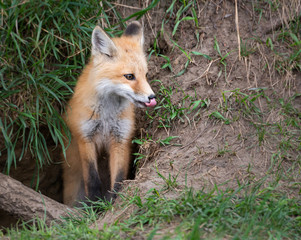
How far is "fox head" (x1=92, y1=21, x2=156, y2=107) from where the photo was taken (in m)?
3.89

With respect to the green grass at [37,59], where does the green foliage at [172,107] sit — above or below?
below

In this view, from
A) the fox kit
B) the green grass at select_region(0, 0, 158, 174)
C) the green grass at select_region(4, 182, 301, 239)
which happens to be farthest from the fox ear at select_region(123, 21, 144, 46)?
the green grass at select_region(4, 182, 301, 239)

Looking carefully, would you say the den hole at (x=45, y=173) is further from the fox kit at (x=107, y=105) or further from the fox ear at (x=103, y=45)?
the fox ear at (x=103, y=45)

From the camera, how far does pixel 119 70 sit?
4.00 metres

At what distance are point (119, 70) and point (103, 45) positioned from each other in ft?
1.14

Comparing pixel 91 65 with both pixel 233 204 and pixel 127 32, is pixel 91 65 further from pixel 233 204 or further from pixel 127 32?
pixel 233 204

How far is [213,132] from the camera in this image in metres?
4.23

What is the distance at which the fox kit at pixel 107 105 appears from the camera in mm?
4020

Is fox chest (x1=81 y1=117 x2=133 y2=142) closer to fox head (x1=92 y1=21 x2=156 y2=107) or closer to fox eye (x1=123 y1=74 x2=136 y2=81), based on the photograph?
fox head (x1=92 y1=21 x2=156 y2=107)

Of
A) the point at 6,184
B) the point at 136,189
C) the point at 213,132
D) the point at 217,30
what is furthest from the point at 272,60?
the point at 6,184

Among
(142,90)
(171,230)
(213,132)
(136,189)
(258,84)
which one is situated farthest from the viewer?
(258,84)

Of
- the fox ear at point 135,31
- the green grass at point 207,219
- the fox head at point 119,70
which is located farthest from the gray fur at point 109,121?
the green grass at point 207,219

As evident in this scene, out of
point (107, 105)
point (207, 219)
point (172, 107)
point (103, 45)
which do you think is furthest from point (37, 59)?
point (207, 219)

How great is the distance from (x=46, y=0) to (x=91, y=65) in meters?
0.92
